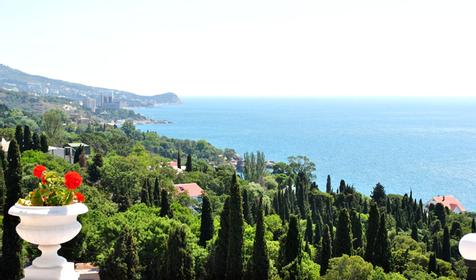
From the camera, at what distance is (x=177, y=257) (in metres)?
18.1

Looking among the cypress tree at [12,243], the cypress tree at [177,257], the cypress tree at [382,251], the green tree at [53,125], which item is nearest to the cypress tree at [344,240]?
the cypress tree at [382,251]

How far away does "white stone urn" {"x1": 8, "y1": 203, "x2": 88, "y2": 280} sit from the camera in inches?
168

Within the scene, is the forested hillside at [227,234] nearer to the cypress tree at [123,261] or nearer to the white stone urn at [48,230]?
the cypress tree at [123,261]

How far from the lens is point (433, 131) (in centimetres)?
15812

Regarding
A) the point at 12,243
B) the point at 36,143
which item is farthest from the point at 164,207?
the point at 36,143

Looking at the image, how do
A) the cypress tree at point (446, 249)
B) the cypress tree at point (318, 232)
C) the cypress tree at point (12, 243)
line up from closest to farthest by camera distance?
the cypress tree at point (12, 243) → the cypress tree at point (446, 249) → the cypress tree at point (318, 232)

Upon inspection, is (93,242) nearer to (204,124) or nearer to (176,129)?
(176,129)

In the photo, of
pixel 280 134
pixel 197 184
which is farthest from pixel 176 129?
pixel 197 184

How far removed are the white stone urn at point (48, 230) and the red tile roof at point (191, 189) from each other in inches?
1375

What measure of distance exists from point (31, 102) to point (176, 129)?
45.2 meters

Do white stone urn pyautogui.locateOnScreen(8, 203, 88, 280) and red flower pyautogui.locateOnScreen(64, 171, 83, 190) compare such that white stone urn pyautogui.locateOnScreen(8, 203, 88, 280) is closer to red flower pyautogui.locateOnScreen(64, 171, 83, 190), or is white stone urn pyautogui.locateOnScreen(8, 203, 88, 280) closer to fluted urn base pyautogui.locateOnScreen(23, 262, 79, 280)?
fluted urn base pyautogui.locateOnScreen(23, 262, 79, 280)

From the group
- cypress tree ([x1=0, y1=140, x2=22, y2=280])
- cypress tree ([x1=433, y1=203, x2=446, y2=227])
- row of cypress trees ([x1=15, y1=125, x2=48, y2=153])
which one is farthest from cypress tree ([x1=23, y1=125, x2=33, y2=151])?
cypress tree ([x1=433, y1=203, x2=446, y2=227])

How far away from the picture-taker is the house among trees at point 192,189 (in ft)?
131

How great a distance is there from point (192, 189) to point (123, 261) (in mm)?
22944
